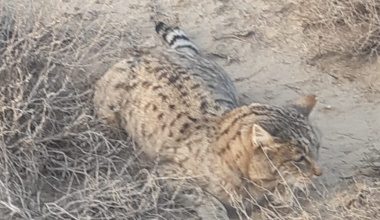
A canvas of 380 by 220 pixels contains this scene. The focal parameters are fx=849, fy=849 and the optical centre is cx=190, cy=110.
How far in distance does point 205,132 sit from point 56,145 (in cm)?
82

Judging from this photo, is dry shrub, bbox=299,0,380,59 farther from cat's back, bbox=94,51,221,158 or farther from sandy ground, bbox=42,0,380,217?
cat's back, bbox=94,51,221,158

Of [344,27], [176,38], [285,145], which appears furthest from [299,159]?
[344,27]

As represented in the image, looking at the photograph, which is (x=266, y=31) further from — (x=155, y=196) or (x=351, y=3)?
(x=155, y=196)

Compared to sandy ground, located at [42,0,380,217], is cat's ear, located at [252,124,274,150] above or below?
above

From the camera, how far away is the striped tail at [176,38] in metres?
5.36

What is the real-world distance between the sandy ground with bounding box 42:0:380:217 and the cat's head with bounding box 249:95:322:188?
628 millimetres

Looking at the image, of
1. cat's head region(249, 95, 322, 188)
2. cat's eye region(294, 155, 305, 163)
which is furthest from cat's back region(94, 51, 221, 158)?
cat's eye region(294, 155, 305, 163)

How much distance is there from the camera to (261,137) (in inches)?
162

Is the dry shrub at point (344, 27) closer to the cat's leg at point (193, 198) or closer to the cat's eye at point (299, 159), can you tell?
the cat's eye at point (299, 159)

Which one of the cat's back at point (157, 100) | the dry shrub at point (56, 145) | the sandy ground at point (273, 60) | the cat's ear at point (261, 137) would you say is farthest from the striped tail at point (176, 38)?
the cat's ear at point (261, 137)

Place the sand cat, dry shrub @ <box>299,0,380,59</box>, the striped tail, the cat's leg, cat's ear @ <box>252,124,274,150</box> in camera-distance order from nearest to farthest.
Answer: cat's ear @ <box>252,124,274,150</box>, the sand cat, the cat's leg, the striped tail, dry shrub @ <box>299,0,380,59</box>

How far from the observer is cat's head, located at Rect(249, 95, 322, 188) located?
414cm

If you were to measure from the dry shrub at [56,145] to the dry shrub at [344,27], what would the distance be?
1630mm

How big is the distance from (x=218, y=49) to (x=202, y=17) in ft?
1.17
